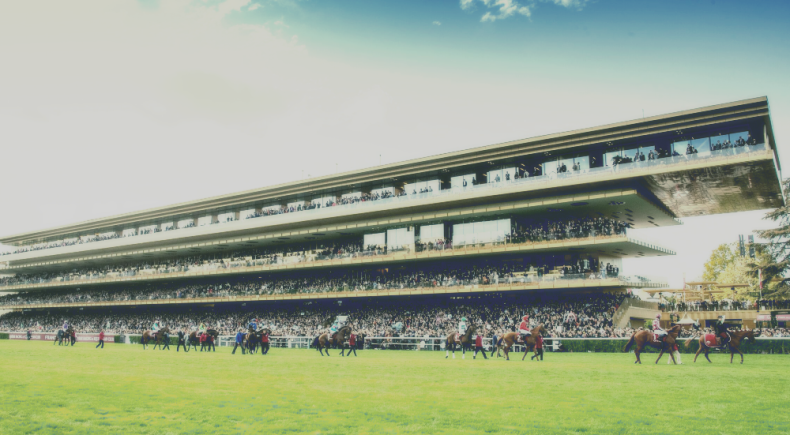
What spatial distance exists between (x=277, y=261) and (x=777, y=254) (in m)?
43.4

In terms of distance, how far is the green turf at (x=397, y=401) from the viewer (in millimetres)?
8227

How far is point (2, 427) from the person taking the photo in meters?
8.20

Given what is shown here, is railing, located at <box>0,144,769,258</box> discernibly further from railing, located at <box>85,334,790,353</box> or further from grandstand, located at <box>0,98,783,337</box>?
railing, located at <box>85,334,790,353</box>

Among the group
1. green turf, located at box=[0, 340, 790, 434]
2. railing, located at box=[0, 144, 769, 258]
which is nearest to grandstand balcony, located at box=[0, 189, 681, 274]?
railing, located at box=[0, 144, 769, 258]

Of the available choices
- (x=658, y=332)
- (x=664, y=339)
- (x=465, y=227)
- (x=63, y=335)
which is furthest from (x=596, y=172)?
(x=63, y=335)

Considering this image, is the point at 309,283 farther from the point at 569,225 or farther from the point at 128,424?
the point at 128,424

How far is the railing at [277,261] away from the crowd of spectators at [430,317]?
13.0 feet

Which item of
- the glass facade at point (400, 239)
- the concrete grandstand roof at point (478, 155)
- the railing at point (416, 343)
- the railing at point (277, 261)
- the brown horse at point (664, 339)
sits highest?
the concrete grandstand roof at point (478, 155)

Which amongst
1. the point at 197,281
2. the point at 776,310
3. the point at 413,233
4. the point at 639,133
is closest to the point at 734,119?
the point at 639,133

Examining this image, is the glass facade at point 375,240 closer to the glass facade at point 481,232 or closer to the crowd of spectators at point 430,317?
the crowd of spectators at point 430,317

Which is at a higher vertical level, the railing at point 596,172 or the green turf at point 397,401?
the railing at point 596,172

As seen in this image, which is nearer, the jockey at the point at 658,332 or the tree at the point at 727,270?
the jockey at the point at 658,332

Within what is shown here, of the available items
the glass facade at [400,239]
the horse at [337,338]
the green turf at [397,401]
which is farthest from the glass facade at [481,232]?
the green turf at [397,401]

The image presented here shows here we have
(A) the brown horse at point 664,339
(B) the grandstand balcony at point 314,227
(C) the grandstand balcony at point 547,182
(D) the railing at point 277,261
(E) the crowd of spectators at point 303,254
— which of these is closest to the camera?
(A) the brown horse at point 664,339
